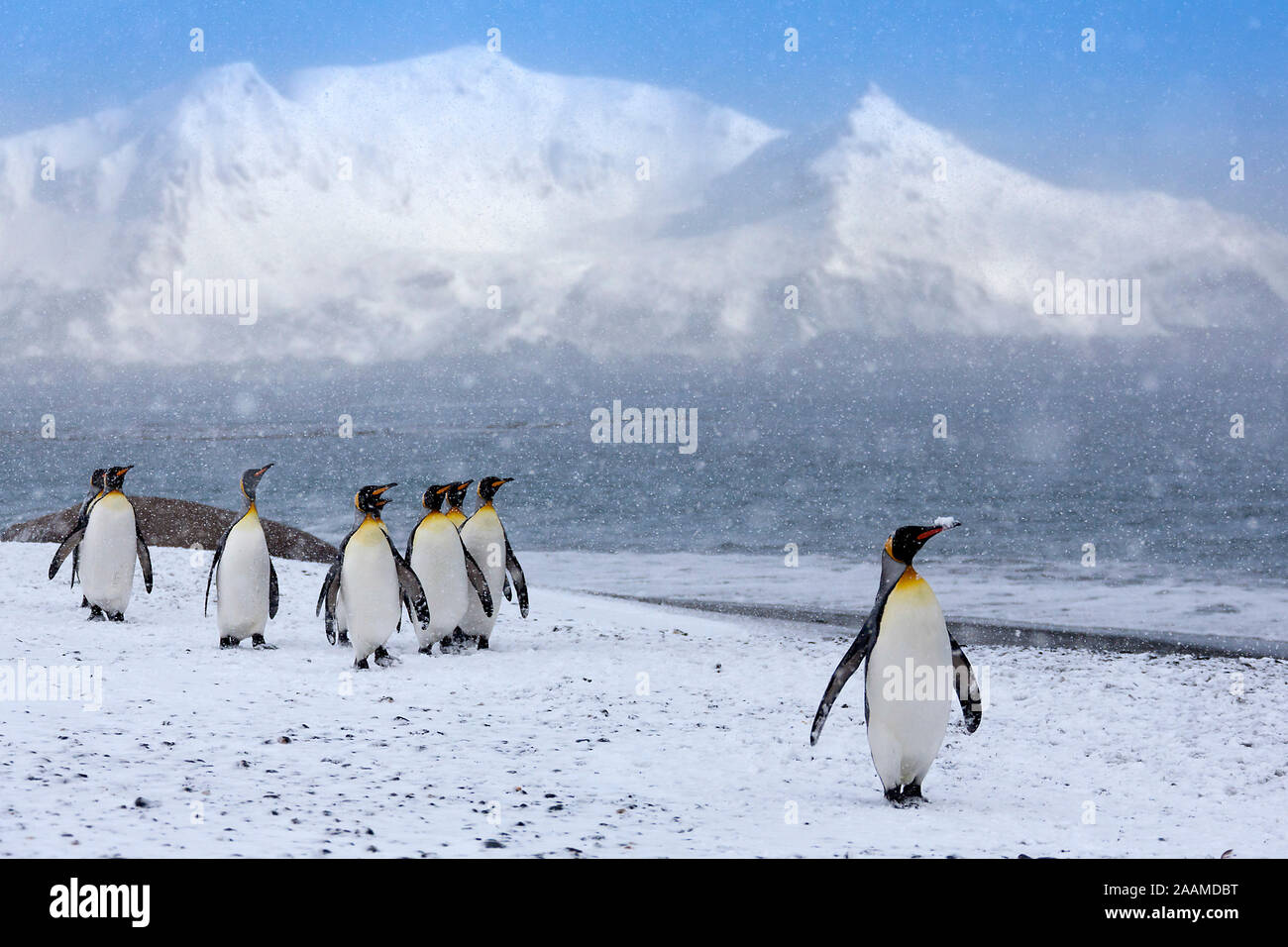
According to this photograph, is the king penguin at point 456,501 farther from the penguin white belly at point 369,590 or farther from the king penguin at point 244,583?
the king penguin at point 244,583

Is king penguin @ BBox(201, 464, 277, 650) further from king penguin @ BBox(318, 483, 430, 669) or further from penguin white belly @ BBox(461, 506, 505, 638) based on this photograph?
penguin white belly @ BBox(461, 506, 505, 638)

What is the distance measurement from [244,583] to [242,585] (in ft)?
0.06

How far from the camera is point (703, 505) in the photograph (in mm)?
40781

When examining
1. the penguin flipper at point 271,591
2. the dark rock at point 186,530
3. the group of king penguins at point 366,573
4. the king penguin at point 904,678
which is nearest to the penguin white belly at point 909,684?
the king penguin at point 904,678

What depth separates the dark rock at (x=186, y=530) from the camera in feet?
49.3

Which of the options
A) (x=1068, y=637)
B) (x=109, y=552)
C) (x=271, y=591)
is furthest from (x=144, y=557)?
(x=1068, y=637)

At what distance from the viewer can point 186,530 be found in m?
15.2

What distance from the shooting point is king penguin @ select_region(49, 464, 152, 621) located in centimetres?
873

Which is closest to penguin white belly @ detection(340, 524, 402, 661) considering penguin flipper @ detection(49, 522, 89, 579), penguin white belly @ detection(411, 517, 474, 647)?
penguin white belly @ detection(411, 517, 474, 647)

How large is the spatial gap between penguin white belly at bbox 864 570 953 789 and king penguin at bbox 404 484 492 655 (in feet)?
13.2

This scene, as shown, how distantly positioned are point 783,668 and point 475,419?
12076 cm

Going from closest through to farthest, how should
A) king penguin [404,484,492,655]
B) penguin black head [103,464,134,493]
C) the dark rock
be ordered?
king penguin [404,484,492,655]
penguin black head [103,464,134,493]
the dark rock

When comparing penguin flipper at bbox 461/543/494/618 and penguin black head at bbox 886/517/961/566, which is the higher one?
penguin black head at bbox 886/517/961/566

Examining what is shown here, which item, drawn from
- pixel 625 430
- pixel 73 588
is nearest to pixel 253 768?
pixel 73 588
